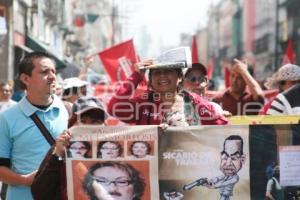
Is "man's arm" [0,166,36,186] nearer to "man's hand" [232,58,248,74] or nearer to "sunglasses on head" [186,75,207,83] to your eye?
"sunglasses on head" [186,75,207,83]

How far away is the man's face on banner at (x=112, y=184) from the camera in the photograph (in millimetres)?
3408

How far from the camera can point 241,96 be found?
A: 24.0 ft

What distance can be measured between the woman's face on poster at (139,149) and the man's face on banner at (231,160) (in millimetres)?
372

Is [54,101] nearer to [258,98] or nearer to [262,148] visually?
[262,148]

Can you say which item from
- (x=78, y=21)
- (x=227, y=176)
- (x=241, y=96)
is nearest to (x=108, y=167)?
(x=227, y=176)

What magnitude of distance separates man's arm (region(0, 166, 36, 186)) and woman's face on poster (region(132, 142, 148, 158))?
1.83 feet

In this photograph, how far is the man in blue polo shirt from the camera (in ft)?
12.0

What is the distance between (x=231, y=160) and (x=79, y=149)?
0.73 meters

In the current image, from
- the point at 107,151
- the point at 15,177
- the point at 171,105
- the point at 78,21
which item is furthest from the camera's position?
the point at 78,21

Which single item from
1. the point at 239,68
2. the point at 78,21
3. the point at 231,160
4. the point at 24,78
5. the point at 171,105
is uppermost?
the point at 78,21

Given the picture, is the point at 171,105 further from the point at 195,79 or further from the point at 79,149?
the point at 195,79

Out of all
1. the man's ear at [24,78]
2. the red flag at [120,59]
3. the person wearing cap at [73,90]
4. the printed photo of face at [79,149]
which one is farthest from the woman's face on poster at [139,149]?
the red flag at [120,59]

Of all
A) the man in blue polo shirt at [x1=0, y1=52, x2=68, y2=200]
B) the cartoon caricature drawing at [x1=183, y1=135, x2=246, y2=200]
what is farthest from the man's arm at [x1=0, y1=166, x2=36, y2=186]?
the cartoon caricature drawing at [x1=183, y1=135, x2=246, y2=200]

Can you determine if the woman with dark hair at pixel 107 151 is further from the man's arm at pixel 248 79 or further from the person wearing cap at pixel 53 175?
the man's arm at pixel 248 79
